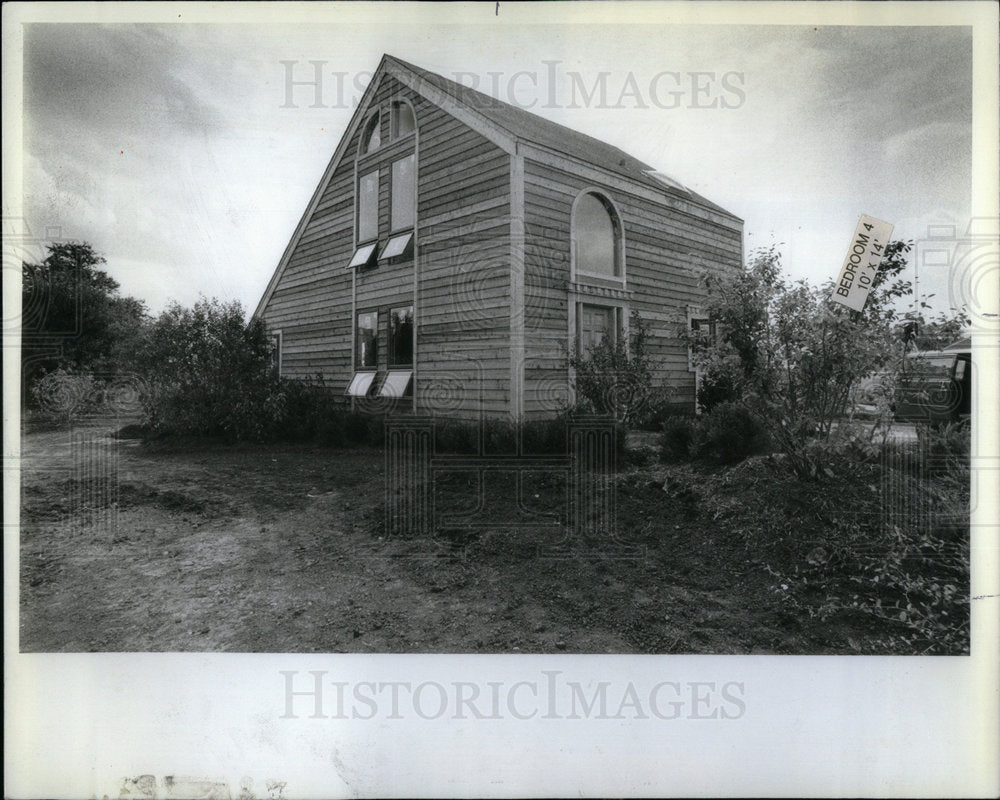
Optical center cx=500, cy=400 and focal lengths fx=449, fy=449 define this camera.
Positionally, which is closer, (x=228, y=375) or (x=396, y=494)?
(x=396, y=494)

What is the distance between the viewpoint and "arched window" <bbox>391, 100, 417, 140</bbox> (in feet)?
7.62

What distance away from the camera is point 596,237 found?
8.69 ft

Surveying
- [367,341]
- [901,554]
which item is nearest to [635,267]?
[367,341]

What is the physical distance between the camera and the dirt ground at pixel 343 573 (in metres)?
1.96

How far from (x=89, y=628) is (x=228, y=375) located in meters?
1.31

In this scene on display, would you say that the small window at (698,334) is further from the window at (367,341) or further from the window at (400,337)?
the window at (367,341)

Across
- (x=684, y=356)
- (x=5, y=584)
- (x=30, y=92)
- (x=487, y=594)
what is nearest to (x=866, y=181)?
(x=684, y=356)

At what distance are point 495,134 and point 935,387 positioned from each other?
98.8 inches

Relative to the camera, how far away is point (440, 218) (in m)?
2.60

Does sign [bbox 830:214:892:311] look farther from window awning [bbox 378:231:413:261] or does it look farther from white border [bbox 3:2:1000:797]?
window awning [bbox 378:231:413:261]

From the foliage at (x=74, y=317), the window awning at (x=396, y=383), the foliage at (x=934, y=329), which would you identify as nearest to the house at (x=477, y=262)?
the window awning at (x=396, y=383)

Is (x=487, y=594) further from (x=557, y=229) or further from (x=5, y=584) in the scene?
(x=5, y=584)

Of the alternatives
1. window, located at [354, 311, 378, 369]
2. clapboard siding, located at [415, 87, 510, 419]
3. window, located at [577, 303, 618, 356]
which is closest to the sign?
window, located at [577, 303, 618, 356]

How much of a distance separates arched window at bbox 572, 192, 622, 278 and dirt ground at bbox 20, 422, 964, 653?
1.18 metres
